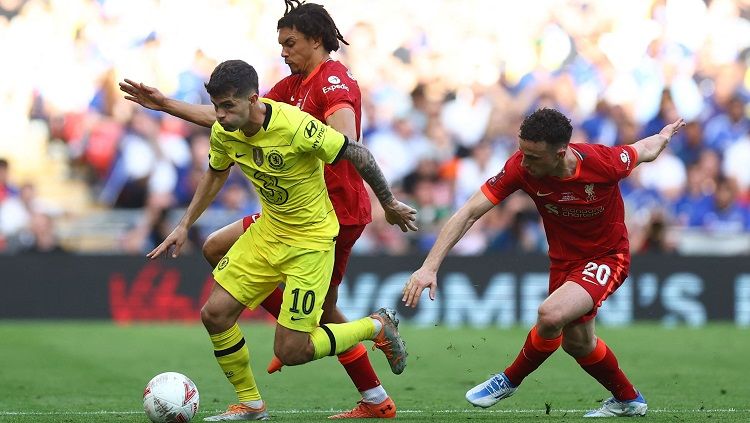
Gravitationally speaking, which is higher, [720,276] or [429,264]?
[429,264]

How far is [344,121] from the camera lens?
760cm

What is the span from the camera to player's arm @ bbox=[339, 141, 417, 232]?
7219 mm

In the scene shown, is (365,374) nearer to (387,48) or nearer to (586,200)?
(586,200)

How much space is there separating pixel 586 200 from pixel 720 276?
8808 millimetres

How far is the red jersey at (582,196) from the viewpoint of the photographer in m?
7.62

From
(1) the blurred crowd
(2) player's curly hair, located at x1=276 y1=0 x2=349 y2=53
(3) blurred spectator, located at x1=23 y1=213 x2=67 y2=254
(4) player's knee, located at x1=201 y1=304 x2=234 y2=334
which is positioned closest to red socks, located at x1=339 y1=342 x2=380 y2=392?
(4) player's knee, located at x1=201 y1=304 x2=234 y2=334

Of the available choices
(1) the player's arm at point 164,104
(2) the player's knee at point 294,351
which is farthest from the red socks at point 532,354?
(1) the player's arm at point 164,104

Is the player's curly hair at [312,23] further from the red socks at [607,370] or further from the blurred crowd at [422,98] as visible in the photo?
the blurred crowd at [422,98]

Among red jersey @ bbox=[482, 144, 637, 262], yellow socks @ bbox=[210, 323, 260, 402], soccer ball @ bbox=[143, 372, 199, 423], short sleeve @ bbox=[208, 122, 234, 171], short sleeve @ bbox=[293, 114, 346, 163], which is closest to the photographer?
short sleeve @ bbox=[293, 114, 346, 163]

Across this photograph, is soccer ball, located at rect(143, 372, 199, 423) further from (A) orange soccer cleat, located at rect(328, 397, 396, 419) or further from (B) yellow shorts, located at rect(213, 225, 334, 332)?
(A) orange soccer cleat, located at rect(328, 397, 396, 419)

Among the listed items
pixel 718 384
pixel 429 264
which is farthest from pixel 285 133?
pixel 718 384

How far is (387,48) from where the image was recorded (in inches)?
716

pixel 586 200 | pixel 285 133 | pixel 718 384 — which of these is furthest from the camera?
pixel 718 384

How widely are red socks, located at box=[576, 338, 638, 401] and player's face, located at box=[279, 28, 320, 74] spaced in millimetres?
2513
